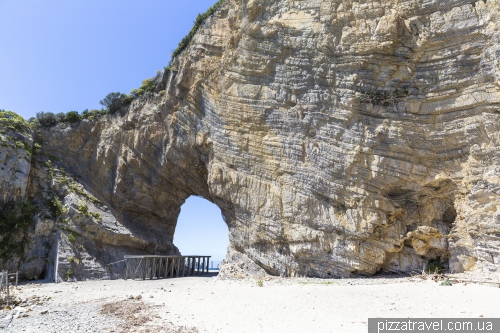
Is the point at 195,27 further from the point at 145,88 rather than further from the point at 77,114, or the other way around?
the point at 77,114

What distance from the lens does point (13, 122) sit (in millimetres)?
25703

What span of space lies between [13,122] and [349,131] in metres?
24.1

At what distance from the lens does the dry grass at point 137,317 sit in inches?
347

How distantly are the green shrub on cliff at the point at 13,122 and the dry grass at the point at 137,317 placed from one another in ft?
63.7

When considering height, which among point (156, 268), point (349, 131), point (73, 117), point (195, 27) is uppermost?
point (195, 27)

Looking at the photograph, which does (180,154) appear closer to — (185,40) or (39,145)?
(185,40)

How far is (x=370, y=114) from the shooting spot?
16.7 meters

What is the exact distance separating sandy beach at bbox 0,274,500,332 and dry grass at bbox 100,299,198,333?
0.08 ft

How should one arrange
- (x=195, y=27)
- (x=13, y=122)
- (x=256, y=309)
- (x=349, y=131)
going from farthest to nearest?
(x=13, y=122) → (x=195, y=27) → (x=349, y=131) → (x=256, y=309)

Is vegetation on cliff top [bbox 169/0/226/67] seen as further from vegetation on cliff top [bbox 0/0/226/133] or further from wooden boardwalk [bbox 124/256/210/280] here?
wooden boardwalk [bbox 124/256/210/280]

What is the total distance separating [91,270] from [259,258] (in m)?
11.8

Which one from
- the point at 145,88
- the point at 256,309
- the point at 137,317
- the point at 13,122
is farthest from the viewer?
the point at 145,88

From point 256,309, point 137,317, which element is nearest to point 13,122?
point 137,317

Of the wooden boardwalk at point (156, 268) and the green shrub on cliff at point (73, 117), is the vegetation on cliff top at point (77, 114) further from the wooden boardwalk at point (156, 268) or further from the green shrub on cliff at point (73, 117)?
the wooden boardwalk at point (156, 268)
